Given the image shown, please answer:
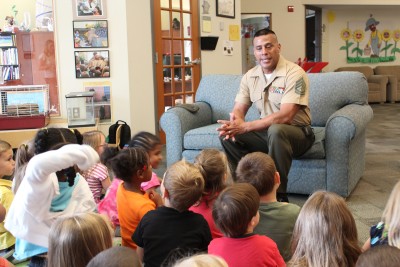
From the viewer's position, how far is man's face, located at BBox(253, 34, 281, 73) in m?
3.20

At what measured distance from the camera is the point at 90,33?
15.5ft

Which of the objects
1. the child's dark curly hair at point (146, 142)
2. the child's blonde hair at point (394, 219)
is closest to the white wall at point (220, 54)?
the child's dark curly hair at point (146, 142)

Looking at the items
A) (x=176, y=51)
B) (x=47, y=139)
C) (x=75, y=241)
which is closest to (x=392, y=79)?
(x=176, y=51)

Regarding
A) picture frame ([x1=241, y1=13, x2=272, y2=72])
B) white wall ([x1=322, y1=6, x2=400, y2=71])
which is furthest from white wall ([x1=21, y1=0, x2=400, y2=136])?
white wall ([x1=322, y1=6, x2=400, y2=71])

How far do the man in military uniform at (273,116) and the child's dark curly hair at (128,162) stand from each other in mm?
1122

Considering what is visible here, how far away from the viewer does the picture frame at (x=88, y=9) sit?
468 centimetres

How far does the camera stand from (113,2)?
15.6 ft

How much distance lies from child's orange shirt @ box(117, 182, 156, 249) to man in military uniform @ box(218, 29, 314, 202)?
1.14 meters

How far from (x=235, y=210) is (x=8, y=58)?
4.18 meters

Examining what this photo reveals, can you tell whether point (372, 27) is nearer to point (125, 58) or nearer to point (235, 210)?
point (125, 58)

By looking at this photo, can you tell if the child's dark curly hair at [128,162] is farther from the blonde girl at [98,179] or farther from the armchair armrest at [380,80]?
the armchair armrest at [380,80]

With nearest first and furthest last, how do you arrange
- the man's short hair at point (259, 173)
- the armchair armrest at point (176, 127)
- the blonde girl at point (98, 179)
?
1. the man's short hair at point (259, 173)
2. the blonde girl at point (98, 179)
3. the armchair armrest at point (176, 127)

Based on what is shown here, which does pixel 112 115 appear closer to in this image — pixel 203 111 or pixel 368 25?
pixel 203 111

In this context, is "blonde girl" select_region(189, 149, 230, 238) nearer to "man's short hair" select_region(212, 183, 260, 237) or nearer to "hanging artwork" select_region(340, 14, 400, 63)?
"man's short hair" select_region(212, 183, 260, 237)
